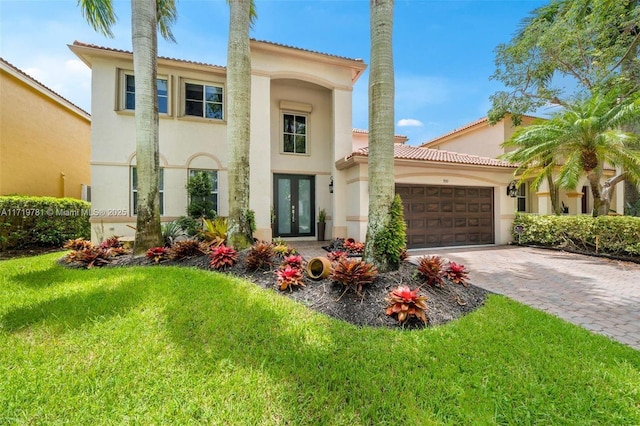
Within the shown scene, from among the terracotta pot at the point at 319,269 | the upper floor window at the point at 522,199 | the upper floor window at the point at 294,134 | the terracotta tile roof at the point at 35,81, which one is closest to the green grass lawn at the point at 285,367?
the terracotta pot at the point at 319,269

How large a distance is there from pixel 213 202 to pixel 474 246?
1149 cm

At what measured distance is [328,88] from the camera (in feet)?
41.4

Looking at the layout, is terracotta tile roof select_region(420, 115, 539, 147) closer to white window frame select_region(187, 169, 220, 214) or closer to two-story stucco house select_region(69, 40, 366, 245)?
two-story stucco house select_region(69, 40, 366, 245)

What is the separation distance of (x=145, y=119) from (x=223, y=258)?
453 centimetres

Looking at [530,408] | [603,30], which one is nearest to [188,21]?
[530,408]

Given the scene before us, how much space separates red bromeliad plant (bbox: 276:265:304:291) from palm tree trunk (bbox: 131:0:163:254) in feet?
14.6

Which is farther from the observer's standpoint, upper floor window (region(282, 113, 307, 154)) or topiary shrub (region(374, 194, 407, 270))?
upper floor window (region(282, 113, 307, 154))

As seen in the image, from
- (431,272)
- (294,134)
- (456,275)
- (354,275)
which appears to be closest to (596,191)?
(456,275)

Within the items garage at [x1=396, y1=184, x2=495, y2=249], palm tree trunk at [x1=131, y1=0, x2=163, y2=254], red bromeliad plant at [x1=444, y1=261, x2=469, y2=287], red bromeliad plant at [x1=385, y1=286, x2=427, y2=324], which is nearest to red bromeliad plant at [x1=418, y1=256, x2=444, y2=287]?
red bromeliad plant at [x1=444, y1=261, x2=469, y2=287]

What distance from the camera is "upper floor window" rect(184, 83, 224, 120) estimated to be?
11.4 m

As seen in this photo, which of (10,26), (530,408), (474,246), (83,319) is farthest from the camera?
(474,246)

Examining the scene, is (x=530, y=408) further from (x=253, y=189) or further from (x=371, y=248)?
(x=253, y=189)

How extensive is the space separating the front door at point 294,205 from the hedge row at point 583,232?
9637 mm

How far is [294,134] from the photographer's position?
42.8 feet
